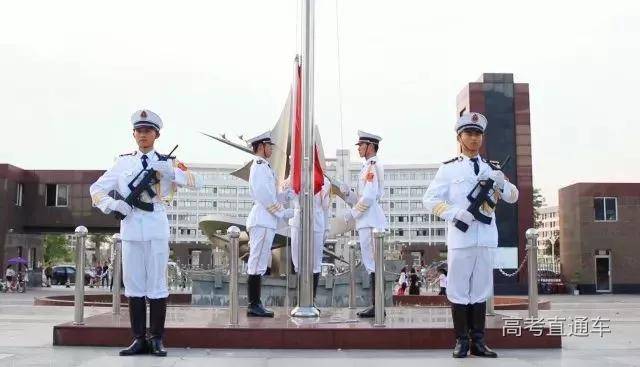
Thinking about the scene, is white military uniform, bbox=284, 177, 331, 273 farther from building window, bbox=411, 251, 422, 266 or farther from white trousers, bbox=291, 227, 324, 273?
building window, bbox=411, 251, 422, 266

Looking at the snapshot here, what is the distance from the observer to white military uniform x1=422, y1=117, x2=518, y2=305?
6332 millimetres

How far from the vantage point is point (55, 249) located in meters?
69.7

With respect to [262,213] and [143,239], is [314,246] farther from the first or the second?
[143,239]

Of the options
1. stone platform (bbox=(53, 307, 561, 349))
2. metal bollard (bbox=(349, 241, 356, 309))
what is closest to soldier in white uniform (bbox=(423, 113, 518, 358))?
stone platform (bbox=(53, 307, 561, 349))

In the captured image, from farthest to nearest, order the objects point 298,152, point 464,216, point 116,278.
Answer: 1. point 116,278
2. point 298,152
3. point 464,216

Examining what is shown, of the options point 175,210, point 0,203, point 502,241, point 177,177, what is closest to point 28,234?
point 0,203

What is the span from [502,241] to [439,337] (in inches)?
1041

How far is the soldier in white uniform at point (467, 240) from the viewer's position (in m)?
6.32

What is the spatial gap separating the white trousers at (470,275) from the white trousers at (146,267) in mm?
2621

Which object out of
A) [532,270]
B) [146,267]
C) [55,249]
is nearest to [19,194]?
[146,267]

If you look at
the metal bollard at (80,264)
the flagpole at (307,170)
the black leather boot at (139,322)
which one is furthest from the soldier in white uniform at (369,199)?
the metal bollard at (80,264)

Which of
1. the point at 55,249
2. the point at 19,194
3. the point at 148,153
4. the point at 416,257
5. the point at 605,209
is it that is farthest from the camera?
the point at 416,257

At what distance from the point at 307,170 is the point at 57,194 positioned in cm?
3213

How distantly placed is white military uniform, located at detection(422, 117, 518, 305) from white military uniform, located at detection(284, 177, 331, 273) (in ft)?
7.85
